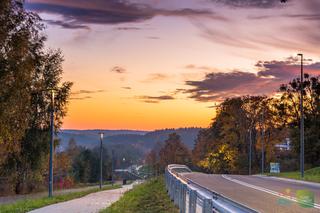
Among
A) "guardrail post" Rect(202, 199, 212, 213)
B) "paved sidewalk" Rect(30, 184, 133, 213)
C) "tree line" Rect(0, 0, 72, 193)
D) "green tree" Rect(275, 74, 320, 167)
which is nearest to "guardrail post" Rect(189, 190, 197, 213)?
"guardrail post" Rect(202, 199, 212, 213)

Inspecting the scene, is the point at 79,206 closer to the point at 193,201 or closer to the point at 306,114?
the point at 193,201

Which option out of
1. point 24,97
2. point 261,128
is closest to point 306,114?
point 261,128

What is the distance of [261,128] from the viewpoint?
257 ft

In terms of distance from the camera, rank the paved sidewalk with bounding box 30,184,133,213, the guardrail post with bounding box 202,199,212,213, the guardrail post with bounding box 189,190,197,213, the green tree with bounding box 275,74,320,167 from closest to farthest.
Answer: the guardrail post with bounding box 202,199,212,213, the guardrail post with bounding box 189,190,197,213, the paved sidewalk with bounding box 30,184,133,213, the green tree with bounding box 275,74,320,167

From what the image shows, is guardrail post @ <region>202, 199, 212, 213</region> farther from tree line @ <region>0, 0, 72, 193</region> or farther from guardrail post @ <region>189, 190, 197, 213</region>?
tree line @ <region>0, 0, 72, 193</region>

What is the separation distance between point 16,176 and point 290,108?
40.6 m

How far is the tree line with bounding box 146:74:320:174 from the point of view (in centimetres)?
7138

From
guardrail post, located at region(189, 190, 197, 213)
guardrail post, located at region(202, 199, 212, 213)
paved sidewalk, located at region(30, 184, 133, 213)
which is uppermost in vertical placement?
guardrail post, located at region(202, 199, 212, 213)

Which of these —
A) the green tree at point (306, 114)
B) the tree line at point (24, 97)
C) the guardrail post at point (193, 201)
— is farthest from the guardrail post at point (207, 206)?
the green tree at point (306, 114)

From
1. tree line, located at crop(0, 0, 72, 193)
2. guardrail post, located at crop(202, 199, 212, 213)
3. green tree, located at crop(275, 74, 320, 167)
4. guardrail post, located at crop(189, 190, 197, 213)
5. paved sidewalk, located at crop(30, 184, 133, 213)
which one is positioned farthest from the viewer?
green tree, located at crop(275, 74, 320, 167)

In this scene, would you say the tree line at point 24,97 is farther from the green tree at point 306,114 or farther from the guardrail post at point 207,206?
the green tree at point 306,114

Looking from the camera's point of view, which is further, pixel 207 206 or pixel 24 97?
pixel 24 97

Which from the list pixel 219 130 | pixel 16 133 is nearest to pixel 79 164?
pixel 219 130

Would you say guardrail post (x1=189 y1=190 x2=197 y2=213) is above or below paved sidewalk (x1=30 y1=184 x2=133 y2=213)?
above
